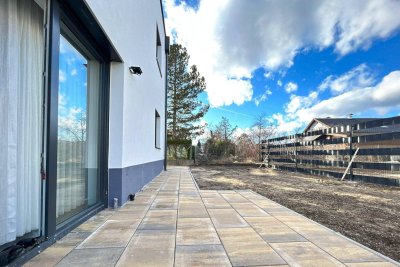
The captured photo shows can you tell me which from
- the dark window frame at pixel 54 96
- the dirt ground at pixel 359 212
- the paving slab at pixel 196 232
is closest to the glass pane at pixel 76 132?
the dark window frame at pixel 54 96

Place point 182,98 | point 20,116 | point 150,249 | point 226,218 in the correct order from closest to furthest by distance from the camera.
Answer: point 20,116, point 150,249, point 226,218, point 182,98

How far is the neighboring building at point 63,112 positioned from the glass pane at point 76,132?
0.03ft

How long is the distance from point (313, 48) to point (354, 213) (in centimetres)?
870

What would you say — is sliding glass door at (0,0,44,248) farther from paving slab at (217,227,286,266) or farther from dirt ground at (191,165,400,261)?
dirt ground at (191,165,400,261)

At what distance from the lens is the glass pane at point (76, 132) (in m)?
2.31

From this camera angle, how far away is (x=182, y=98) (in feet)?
55.7

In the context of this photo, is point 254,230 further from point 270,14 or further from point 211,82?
point 211,82

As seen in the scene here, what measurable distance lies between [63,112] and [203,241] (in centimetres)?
186

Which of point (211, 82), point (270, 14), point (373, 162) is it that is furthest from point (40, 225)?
point (211, 82)

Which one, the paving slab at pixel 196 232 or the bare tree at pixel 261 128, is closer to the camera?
the paving slab at pixel 196 232

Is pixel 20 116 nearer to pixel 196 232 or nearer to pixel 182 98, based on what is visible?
pixel 196 232

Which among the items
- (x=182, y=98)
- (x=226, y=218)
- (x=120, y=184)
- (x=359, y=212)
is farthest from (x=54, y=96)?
(x=182, y=98)

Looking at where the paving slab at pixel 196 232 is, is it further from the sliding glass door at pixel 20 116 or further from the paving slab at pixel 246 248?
the sliding glass door at pixel 20 116

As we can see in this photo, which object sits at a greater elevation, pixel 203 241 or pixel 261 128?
pixel 261 128
